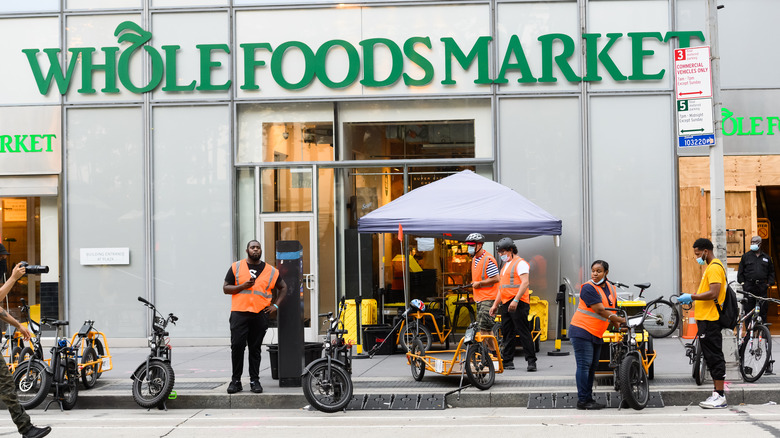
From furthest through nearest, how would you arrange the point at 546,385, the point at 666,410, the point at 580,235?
the point at 580,235, the point at 546,385, the point at 666,410

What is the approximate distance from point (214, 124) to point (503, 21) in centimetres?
565

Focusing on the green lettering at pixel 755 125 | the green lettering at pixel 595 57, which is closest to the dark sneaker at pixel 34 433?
the green lettering at pixel 595 57

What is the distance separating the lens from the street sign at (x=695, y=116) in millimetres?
10922

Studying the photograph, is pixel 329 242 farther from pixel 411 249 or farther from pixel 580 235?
pixel 580 235

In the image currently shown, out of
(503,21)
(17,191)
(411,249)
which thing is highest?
(503,21)

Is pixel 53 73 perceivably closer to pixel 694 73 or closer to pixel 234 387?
pixel 234 387

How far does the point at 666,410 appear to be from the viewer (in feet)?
32.3

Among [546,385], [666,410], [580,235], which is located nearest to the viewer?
[666,410]

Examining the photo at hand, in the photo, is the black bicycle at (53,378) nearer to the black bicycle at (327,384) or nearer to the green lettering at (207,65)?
the black bicycle at (327,384)

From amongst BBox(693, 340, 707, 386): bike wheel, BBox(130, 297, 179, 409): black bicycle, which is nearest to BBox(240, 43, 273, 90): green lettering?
BBox(130, 297, 179, 409): black bicycle

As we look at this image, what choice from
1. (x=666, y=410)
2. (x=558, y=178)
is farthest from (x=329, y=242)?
(x=666, y=410)

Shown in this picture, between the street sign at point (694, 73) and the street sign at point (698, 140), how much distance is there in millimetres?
498

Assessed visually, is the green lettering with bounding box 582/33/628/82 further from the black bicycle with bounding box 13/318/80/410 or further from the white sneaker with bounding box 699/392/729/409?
the black bicycle with bounding box 13/318/80/410

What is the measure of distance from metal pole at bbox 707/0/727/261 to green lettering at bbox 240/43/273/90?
8.18 metres
